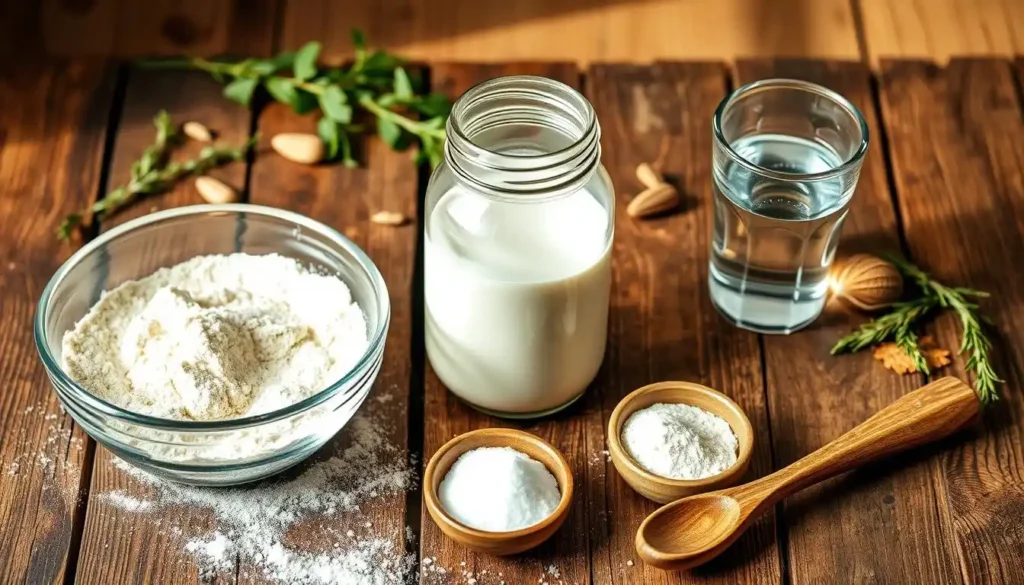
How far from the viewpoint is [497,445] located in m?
1.33

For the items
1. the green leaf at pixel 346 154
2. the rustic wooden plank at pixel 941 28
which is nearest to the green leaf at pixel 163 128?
the green leaf at pixel 346 154

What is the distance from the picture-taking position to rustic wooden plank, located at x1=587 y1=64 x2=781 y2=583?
130 centimetres

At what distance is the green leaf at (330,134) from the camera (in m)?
1.72

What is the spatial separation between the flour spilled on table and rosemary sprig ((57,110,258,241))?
0.41 meters

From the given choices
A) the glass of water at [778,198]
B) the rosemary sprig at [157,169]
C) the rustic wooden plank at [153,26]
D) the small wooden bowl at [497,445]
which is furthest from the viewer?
the rustic wooden plank at [153,26]

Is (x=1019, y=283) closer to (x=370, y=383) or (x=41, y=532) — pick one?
(x=370, y=383)

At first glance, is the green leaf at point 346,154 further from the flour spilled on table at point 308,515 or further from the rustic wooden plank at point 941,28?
the rustic wooden plank at point 941,28

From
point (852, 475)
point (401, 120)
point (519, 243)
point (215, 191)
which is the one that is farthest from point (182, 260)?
point (852, 475)

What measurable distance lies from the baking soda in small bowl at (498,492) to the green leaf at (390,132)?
1.91 ft

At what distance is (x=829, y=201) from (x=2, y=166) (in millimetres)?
1077

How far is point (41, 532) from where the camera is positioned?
129 cm

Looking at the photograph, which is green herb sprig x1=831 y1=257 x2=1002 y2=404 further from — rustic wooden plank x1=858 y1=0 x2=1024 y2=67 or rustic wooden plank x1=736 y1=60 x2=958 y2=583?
rustic wooden plank x1=858 y1=0 x2=1024 y2=67

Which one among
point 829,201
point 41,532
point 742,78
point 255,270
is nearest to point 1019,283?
point 829,201

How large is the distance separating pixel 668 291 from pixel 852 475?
34 centimetres
